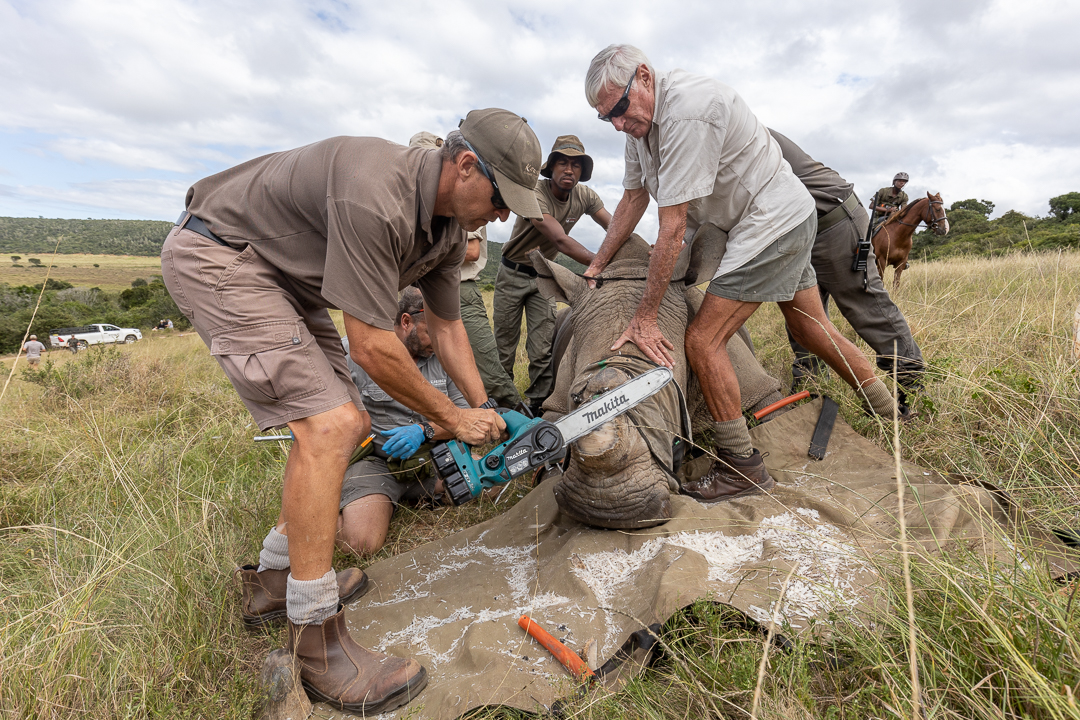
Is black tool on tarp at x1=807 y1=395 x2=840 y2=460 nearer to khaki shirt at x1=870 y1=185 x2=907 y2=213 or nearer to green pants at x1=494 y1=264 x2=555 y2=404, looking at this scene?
green pants at x1=494 y1=264 x2=555 y2=404

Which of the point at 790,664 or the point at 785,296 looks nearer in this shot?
the point at 790,664

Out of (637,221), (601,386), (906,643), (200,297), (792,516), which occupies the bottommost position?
(792,516)

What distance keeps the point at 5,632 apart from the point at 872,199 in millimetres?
15617

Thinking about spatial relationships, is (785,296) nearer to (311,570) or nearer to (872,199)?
(311,570)

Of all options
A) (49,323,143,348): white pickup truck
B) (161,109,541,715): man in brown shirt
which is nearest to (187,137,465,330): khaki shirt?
(161,109,541,715): man in brown shirt

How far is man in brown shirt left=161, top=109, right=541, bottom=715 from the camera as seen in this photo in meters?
2.41

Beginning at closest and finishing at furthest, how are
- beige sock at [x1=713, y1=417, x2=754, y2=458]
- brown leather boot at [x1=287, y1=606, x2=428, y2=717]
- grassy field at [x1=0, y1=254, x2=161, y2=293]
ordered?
brown leather boot at [x1=287, y1=606, x2=428, y2=717]
beige sock at [x1=713, y1=417, x2=754, y2=458]
grassy field at [x1=0, y1=254, x2=161, y2=293]

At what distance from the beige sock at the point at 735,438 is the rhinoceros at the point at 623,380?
0.87 ft

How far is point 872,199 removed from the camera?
13.6 meters

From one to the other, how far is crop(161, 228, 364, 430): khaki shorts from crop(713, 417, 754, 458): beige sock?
2420 mm

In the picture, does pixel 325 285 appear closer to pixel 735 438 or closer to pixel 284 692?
pixel 284 692

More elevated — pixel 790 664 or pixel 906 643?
pixel 906 643

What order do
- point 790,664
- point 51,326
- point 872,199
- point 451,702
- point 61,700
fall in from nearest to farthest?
point 790,664
point 61,700
point 451,702
point 872,199
point 51,326

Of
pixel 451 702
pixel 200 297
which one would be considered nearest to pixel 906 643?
pixel 451 702
